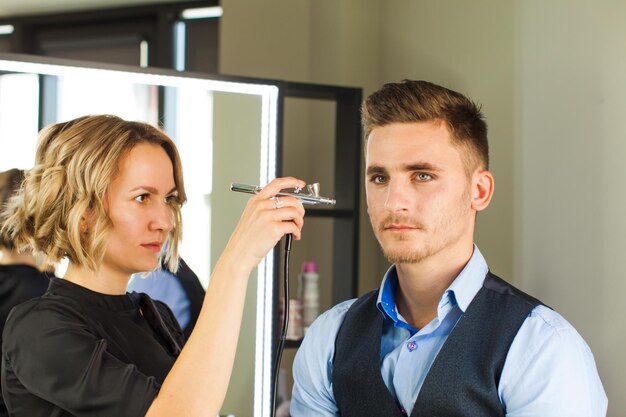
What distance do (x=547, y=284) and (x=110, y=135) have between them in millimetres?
966

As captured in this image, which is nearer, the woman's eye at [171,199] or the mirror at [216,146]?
the woman's eye at [171,199]

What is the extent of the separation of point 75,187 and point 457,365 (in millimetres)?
667

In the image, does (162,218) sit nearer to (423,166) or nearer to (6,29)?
(423,166)

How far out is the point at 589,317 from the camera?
159cm

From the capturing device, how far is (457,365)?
1202 mm

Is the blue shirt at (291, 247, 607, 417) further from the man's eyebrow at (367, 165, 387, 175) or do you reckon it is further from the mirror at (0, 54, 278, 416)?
the mirror at (0, 54, 278, 416)

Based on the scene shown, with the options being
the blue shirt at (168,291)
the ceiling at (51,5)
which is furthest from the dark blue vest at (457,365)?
the ceiling at (51,5)

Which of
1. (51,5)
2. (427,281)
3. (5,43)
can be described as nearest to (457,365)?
(427,281)

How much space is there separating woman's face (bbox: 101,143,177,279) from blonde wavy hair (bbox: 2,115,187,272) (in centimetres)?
1

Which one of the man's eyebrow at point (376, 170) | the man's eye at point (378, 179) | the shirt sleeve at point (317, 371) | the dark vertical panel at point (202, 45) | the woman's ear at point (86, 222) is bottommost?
the shirt sleeve at point (317, 371)

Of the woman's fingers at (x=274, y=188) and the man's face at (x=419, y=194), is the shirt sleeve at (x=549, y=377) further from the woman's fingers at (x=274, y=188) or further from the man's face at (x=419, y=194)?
the woman's fingers at (x=274, y=188)

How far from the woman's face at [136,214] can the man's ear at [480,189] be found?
54 cm

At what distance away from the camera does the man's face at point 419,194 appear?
132 centimetres

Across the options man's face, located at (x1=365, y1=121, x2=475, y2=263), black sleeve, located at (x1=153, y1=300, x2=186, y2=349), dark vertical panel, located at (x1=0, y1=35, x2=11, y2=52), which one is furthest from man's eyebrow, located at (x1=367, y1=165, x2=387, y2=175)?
dark vertical panel, located at (x1=0, y1=35, x2=11, y2=52)
